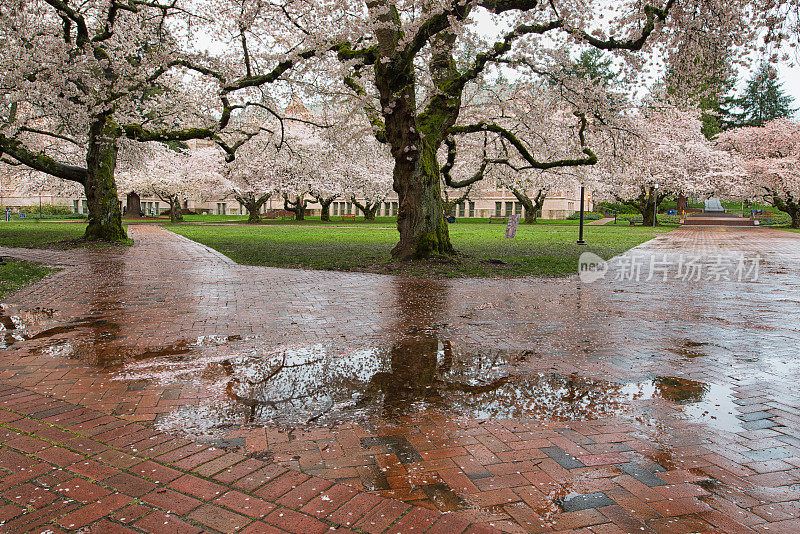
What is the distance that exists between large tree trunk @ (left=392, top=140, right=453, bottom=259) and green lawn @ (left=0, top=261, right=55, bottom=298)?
284 inches

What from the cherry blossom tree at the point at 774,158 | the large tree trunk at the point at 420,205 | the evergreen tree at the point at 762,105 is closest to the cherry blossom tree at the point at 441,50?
the large tree trunk at the point at 420,205

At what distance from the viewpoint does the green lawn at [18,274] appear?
8302mm

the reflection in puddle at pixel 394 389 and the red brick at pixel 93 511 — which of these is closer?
the red brick at pixel 93 511

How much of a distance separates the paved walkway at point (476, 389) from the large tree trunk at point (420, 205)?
12.8 feet

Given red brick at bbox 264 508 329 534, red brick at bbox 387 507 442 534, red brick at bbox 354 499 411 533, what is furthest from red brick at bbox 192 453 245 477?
red brick at bbox 387 507 442 534

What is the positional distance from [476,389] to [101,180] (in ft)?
56.7

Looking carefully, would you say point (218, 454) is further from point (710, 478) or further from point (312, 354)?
point (710, 478)

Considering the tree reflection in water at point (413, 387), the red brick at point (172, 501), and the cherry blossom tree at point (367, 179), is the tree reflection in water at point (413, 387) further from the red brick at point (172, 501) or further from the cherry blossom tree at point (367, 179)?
the cherry blossom tree at point (367, 179)

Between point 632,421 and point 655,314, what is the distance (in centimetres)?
408

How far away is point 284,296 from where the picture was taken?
7.88 metres

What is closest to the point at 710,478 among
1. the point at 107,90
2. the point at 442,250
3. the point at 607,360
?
the point at 607,360

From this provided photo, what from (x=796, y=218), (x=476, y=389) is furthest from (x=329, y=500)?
(x=796, y=218)

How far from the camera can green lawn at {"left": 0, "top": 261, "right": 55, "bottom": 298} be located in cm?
830

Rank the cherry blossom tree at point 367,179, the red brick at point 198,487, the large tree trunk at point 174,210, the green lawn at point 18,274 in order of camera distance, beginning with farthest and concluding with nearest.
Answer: the large tree trunk at point 174,210 < the cherry blossom tree at point 367,179 < the green lawn at point 18,274 < the red brick at point 198,487
